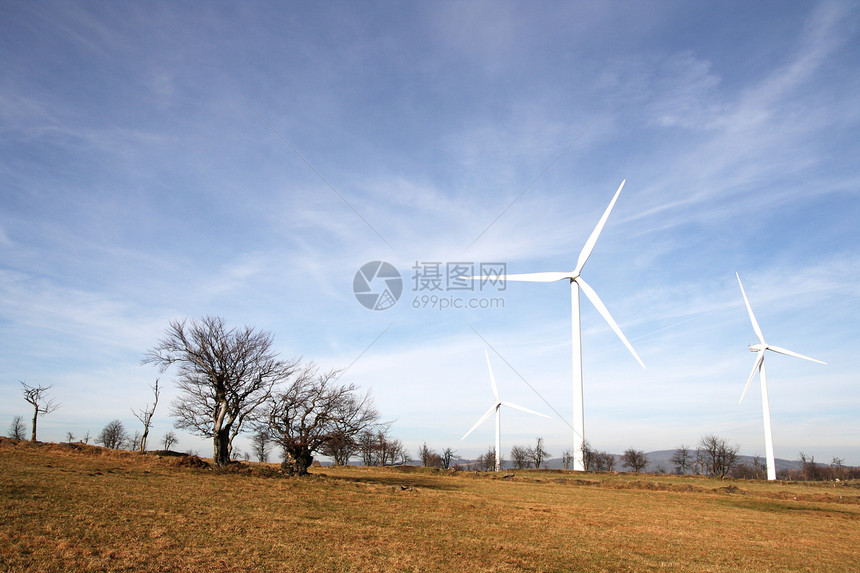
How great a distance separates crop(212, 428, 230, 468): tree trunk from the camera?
35.6 meters

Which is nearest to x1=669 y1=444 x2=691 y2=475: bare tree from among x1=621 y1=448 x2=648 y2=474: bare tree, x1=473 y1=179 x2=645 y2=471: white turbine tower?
x1=621 y1=448 x2=648 y2=474: bare tree

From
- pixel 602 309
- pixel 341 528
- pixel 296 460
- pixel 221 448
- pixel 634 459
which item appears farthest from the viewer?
pixel 634 459

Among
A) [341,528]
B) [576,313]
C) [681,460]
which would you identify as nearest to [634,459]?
[681,460]

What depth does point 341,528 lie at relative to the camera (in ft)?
60.7

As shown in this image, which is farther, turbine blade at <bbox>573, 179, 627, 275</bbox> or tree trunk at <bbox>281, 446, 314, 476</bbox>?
turbine blade at <bbox>573, 179, 627, 275</bbox>

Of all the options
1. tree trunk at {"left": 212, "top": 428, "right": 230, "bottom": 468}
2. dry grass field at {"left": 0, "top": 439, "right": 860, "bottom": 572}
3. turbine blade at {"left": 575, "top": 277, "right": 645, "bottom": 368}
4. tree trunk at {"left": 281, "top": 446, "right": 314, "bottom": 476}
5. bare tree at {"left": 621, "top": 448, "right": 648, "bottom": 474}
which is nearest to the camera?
dry grass field at {"left": 0, "top": 439, "right": 860, "bottom": 572}

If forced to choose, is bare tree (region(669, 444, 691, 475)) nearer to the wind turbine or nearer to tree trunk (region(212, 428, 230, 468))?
the wind turbine

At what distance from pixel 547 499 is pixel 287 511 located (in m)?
20.3

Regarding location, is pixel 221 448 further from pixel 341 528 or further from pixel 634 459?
pixel 634 459

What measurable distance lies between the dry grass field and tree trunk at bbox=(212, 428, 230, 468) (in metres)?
1.91

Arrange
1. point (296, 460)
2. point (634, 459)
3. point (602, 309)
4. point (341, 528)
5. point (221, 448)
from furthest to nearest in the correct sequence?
point (634, 459)
point (602, 309)
point (296, 460)
point (221, 448)
point (341, 528)

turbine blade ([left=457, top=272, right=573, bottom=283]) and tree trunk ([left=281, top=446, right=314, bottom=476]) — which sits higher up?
turbine blade ([left=457, top=272, right=573, bottom=283])

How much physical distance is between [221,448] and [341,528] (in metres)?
21.1

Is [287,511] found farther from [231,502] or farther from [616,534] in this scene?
[616,534]
